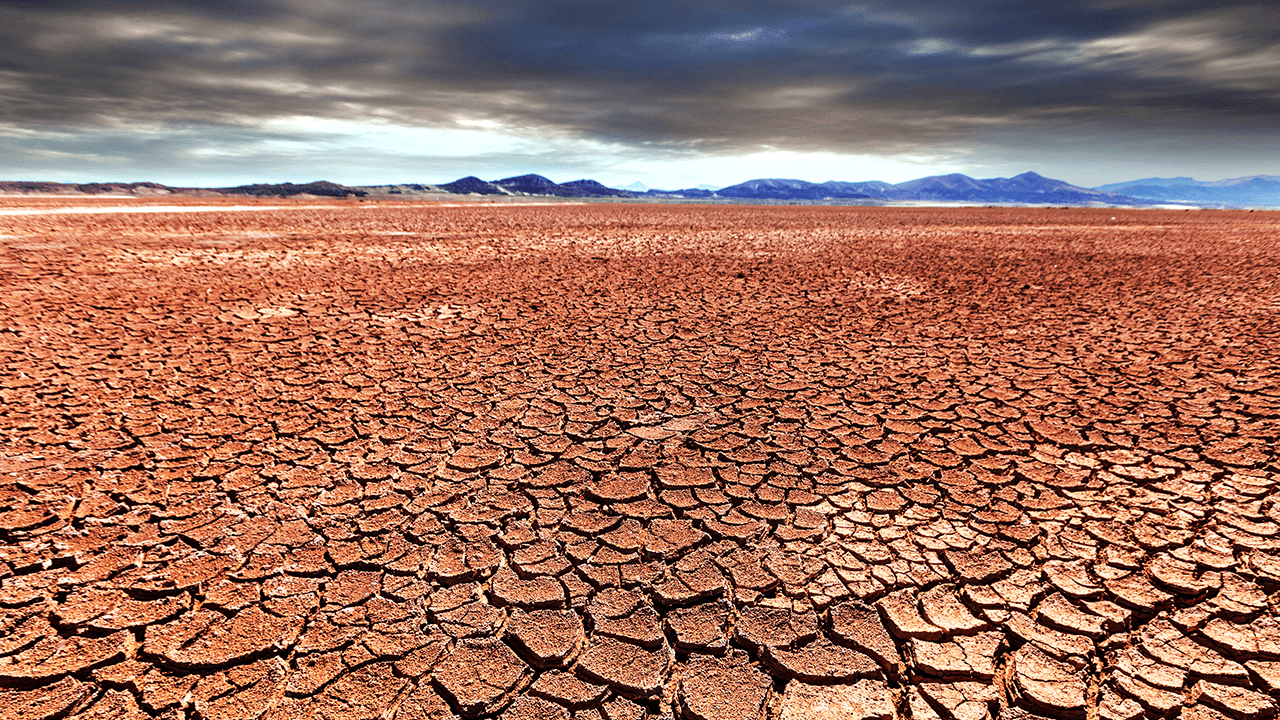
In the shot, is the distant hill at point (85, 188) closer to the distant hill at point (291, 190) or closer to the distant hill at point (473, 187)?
the distant hill at point (291, 190)

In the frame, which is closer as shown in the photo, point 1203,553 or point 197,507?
point 1203,553

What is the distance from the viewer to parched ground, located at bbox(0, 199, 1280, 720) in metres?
2.03

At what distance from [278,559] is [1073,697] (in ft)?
10.4

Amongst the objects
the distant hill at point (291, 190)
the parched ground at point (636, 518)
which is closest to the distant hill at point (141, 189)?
the distant hill at point (291, 190)

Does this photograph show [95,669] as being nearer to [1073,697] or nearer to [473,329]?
[1073,697]

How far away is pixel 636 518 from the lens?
3.02m

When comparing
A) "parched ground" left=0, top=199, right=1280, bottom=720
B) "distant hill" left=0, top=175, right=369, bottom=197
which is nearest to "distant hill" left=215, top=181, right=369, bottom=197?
"distant hill" left=0, top=175, right=369, bottom=197

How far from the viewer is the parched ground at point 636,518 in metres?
2.03

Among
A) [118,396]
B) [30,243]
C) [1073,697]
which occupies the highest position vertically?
[30,243]

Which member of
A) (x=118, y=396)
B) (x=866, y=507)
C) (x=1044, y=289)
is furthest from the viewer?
(x=1044, y=289)

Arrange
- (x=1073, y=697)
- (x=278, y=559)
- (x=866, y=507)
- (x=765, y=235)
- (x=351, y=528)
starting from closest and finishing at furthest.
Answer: (x=1073, y=697) < (x=278, y=559) < (x=351, y=528) < (x=866, y=507) < (x=765, y=235)

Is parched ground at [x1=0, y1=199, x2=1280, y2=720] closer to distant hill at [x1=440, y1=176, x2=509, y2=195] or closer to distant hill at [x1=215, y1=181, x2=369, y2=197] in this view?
distant hill at [x1=215, y1=181, x2=369, y2=197]

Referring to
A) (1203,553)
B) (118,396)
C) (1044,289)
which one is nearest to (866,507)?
(1203,553)

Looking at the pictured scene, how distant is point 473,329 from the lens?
261 inches
